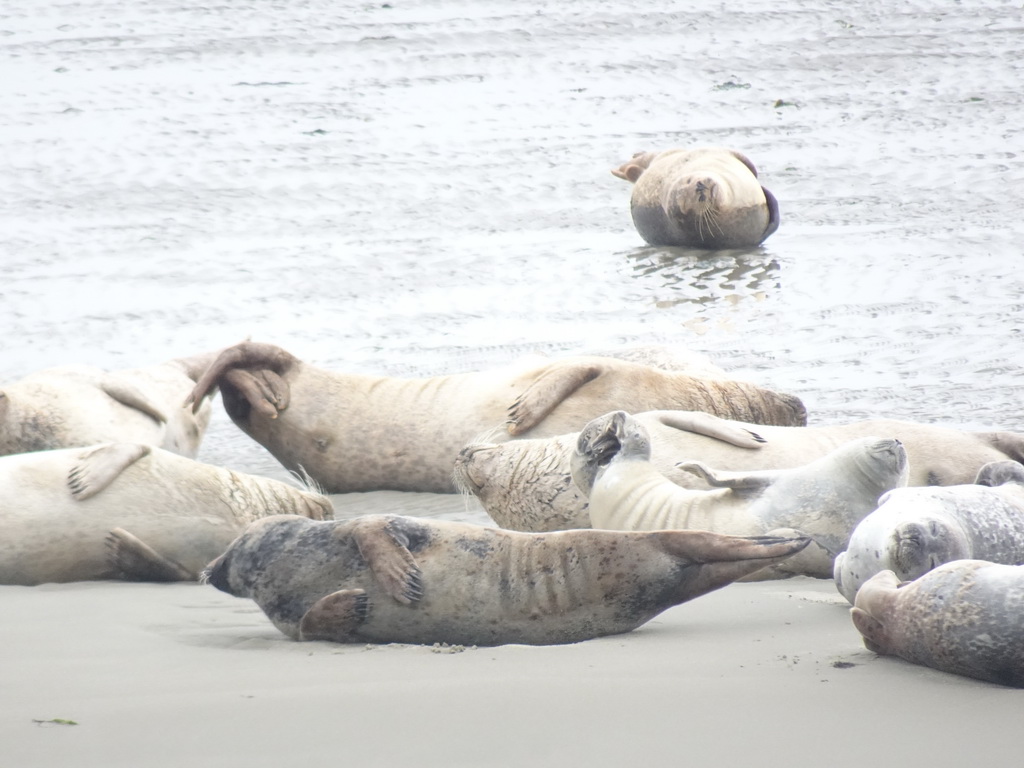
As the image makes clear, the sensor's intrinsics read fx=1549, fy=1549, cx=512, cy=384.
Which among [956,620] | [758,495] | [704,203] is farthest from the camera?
[704,203]

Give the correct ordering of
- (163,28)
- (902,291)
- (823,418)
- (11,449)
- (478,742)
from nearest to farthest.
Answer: (478,742)
(11,449)
(823,418)
(902,291)
(163,28)

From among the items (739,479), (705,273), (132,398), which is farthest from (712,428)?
(705,273)

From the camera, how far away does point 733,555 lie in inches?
153

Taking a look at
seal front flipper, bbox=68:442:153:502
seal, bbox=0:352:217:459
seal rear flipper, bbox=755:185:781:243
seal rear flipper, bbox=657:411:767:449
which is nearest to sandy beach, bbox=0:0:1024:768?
seal rear flipper, bbox=755:185:781:243

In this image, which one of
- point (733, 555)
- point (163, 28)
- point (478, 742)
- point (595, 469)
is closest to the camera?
point (478, 742)

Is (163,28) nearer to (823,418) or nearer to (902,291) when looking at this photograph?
(902,291)

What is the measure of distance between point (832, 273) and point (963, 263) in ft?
2.70

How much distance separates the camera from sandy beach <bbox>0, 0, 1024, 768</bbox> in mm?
3059

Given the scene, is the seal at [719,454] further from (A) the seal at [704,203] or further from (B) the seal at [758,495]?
(A) the seal at [704,203]

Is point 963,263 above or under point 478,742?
under

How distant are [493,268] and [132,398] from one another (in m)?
3.76

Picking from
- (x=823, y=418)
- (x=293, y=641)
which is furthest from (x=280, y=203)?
(x=293, y=641)

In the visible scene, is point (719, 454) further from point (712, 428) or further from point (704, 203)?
point (704, 203)

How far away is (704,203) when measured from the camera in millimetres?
10680
